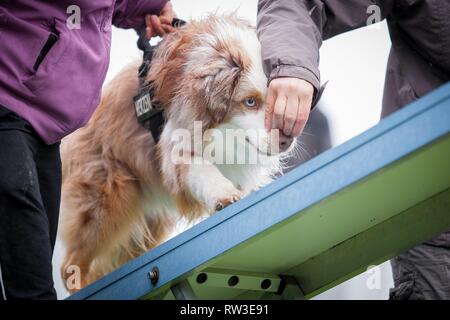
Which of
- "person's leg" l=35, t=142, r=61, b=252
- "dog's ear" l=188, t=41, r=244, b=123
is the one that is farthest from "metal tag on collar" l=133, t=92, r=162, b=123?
"person's leg" l=35, t=142, r=61, b=252

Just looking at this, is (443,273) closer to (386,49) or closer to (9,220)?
(386,49)

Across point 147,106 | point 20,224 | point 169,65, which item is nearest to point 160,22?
point 169,65

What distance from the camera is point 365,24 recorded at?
62.4 inches

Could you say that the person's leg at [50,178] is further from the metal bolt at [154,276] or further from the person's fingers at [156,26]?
the person's fingers at [156,26]

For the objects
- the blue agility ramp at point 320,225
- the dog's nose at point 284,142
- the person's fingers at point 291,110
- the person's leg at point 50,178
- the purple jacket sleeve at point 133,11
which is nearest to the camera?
the blue agility ramp at point 320,225

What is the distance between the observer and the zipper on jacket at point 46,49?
1.50 meters

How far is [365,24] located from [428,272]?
0.52 m

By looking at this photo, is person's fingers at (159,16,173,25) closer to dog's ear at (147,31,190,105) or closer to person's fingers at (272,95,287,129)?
dog's ear at (147,31,190,105)

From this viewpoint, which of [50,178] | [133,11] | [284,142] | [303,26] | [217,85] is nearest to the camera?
[303,26]

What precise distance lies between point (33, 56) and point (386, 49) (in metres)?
0.86

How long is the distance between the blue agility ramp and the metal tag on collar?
0.82 meters

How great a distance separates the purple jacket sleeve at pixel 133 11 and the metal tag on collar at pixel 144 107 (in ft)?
0.86

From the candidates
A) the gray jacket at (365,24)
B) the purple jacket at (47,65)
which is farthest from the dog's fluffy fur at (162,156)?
the purple jacket at (47,65)

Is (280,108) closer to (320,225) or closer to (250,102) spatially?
(320,225)
